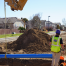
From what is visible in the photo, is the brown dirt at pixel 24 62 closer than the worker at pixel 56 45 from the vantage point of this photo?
No

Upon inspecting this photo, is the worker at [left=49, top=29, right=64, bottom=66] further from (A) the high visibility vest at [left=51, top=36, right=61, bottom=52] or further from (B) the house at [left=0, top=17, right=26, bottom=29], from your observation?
(B) the house at [left=0, top=17, right=26, bottom=29]

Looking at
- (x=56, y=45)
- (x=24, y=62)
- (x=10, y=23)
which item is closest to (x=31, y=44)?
(x=24, y=62)

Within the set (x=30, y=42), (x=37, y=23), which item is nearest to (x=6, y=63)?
(x=30, y=42)

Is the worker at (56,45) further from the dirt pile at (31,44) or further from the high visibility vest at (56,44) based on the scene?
the dirt pile at (31,44)

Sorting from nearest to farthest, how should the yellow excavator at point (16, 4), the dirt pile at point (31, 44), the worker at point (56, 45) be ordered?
the worker at point (56, 45) < the yellow excavator at point (16, 4) < the dirt pile at point (31, 44)

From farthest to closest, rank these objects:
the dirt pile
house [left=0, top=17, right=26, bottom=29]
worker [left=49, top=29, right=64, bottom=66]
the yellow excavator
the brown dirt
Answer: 1. house [left=0, top=17, right=26, bottom=29]
2. the dirt pile
3. the brown dirt
4. the yellow excavator
5. worker [left=49, top=29, right=64, bottom=66]

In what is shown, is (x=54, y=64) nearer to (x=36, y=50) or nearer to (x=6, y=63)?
(x=6, y=63)


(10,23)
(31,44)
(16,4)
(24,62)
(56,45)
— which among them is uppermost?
(10,23)

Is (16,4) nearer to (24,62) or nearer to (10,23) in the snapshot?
(24,62)

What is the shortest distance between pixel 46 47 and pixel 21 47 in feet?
7.67

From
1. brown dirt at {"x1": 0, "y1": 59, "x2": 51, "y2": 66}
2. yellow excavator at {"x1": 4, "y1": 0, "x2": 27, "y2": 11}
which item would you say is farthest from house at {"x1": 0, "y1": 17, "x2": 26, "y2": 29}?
yellow excavator at {"x1": 4, "y1": 0, "x2": 27, "y2": 11}

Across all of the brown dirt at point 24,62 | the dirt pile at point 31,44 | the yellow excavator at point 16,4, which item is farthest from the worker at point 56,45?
the dirt pile at point 31,44

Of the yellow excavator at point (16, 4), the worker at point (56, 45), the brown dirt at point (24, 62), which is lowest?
the brown dirt at point (24, 62)

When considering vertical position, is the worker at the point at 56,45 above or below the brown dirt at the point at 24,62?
above
